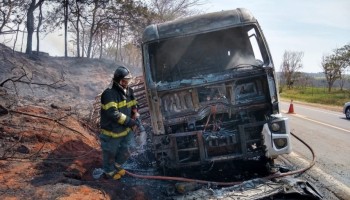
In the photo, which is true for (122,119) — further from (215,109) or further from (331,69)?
(331,69)

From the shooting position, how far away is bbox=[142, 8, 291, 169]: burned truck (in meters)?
5.05

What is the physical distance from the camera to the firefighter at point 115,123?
17.1 feet

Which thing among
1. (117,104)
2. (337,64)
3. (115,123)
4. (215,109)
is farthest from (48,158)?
(337,64)

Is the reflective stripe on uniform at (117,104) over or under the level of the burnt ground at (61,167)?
over

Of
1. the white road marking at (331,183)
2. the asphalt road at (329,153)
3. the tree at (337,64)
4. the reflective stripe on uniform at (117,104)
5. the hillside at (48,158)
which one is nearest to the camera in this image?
the hillside at (48,158)

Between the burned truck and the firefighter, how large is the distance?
1.49ft

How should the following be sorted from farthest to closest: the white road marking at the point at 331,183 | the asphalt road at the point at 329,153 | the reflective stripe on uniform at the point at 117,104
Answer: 1. the reflective stripe on uniform at the point at 117,104
2. the asphalt road at the point at 329,153
3. the white road marking at the point at 331,183

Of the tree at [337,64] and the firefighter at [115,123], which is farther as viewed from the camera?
the tree at [337,64]

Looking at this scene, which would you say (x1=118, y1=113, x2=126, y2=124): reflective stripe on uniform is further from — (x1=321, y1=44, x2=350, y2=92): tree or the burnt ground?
(x1=321, y1=44, x2=350, y2=92): tree

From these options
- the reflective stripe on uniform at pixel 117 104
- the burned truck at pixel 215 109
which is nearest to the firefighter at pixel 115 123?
the reflective stripe on uniform at pixel 117 104

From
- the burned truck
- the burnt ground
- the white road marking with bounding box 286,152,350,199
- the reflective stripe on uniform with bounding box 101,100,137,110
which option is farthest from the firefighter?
the white road marking with bounding box 286,152,350,199

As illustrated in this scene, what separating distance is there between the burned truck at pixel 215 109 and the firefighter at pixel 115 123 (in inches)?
17.9

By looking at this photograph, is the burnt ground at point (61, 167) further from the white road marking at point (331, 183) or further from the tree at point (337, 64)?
the tree at point (337, 64)

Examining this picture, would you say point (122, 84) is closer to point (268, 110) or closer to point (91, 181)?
point (91, 181)
